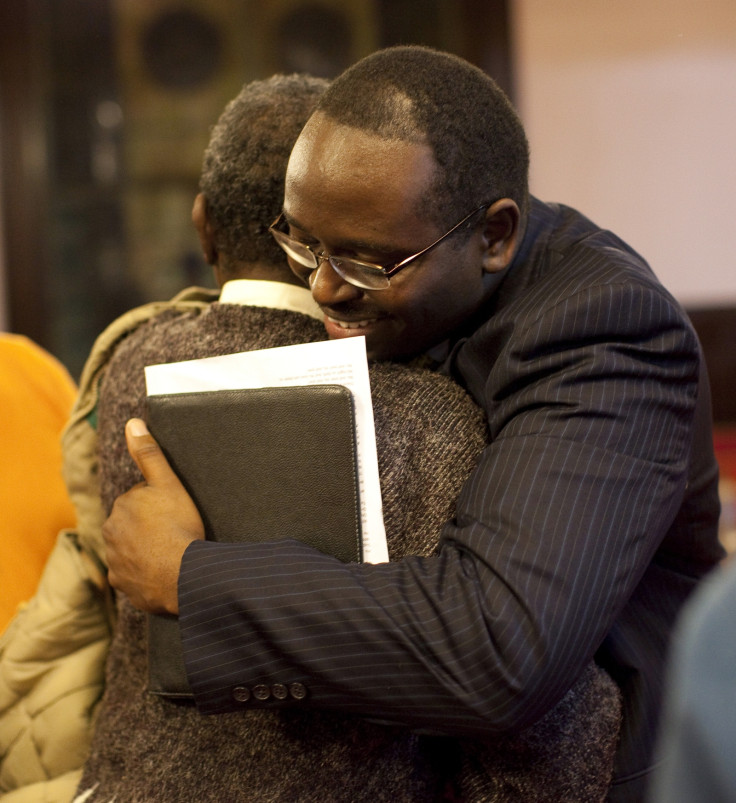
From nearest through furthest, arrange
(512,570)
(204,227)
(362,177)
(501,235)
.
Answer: (512,570) → (362,177) → (501,235) → (204,227)

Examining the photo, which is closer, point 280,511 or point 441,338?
point 280,511

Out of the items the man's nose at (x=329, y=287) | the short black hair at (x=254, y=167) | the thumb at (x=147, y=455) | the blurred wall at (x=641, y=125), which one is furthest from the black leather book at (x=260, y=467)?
the blurred wall at (x=641, y=125)

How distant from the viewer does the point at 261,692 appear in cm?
91

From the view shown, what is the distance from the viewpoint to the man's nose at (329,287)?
1.04 meters

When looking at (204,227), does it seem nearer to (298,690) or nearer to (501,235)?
(501,235)

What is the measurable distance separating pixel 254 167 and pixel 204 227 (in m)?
0.12

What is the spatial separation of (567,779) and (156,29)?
3.89m

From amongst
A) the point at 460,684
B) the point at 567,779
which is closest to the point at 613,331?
the point at 460,684

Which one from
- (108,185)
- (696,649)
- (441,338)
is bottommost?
(108,185)

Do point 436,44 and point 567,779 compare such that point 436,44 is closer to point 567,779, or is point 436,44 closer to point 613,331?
point 613,331

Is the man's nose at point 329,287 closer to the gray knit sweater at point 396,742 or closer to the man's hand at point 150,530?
the gray knit sweater at point 396,742

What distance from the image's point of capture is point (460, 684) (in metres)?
0.83

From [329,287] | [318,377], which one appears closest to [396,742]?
[318,377]

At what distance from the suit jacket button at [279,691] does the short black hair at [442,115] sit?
56 cm
